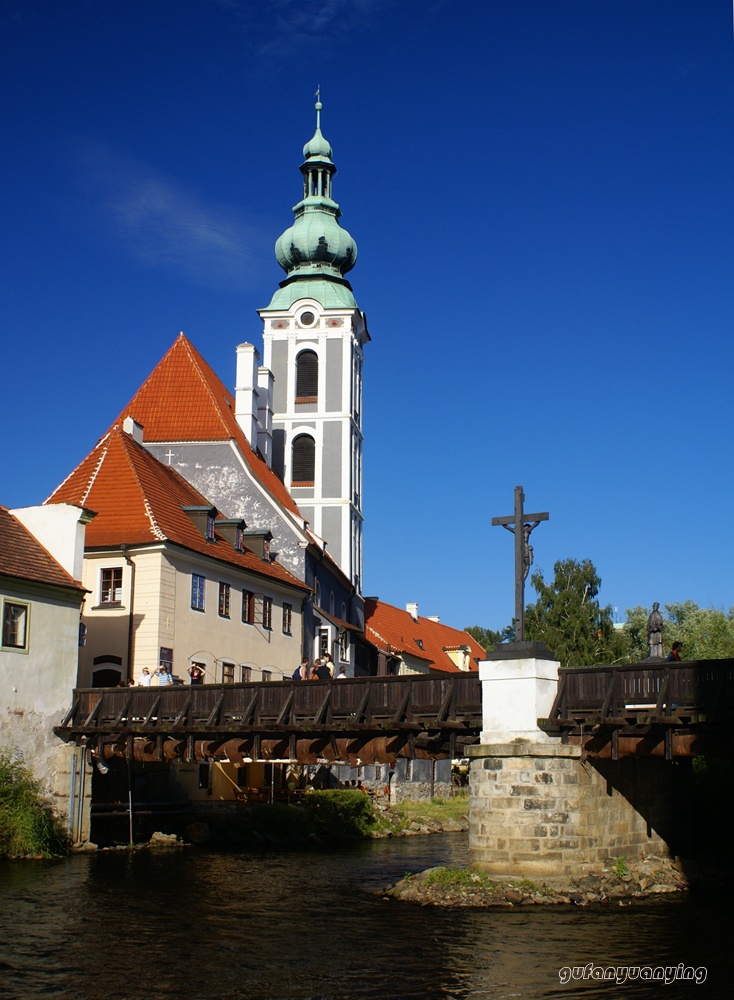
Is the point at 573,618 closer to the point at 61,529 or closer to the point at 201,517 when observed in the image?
the point at 201,517

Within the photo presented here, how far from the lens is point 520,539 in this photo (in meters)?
21.6

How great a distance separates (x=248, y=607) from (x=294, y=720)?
16.4 m

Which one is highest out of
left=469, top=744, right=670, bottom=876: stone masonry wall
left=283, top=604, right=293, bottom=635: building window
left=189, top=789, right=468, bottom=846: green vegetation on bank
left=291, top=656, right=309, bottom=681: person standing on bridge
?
left=283, top=604, right=293, bottom=635: building window

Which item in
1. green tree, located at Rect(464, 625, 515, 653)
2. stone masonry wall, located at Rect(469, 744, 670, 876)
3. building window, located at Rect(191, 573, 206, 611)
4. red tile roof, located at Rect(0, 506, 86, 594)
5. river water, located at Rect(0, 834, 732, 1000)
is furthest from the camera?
green tree, located at Rect(464, 625, 515, 653)

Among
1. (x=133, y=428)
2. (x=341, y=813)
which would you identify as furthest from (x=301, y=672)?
(x=133, y=428)

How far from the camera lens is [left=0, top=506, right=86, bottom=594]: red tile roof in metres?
28.2

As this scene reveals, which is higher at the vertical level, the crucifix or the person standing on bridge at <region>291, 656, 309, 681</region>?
the crucifix

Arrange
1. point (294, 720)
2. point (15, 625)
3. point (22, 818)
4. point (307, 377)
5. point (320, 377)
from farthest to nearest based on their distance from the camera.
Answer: point (307, 377), point (320, 377), point (15, 625), point (22, 818), point (294, 720)

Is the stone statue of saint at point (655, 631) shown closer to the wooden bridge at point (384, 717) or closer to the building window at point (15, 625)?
the wooden bridge at point (384, 717)

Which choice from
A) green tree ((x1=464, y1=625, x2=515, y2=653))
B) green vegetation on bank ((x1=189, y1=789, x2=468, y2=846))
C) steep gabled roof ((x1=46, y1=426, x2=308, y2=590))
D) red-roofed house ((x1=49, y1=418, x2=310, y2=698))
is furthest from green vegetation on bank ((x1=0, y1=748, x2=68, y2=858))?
green tree ((x1=464, y1=625, x2=515, y2=653))

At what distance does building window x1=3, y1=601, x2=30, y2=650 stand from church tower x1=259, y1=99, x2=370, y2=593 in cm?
3058

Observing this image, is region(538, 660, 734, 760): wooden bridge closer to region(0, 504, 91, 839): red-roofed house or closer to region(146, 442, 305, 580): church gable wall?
region(0, 504, 91, 839): red-roofed house

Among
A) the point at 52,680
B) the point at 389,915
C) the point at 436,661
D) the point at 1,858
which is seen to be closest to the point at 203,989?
the point at 389,915

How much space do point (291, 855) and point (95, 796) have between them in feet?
17.8
